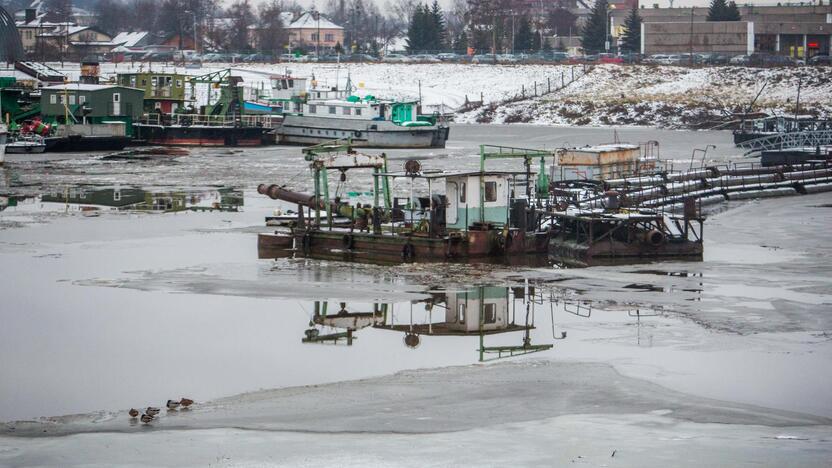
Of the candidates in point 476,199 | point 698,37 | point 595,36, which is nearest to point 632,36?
point 595,36

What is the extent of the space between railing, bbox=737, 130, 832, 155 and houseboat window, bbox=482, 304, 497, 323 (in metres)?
39.9

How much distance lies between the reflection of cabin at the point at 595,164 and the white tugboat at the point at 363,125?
20.8 metres

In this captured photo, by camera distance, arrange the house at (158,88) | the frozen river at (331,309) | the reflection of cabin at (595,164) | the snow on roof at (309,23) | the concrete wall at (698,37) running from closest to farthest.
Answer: the frozen river at (331,309)
the reflection of cabin at (595,164)
the house at (158,88)
the concrete wall at (698,37)
the snow on roof at (309,23)

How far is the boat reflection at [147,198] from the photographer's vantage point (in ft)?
138

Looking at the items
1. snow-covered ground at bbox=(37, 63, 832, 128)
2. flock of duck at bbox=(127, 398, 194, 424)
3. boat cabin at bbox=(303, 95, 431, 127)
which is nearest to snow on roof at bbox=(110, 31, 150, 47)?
snow-covered ground at bbox=(37, 63, 832, 128)

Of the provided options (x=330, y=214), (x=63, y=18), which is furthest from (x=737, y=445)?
(x=63, y=18)

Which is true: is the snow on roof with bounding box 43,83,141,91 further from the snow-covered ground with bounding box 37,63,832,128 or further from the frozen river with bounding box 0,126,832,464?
the frozen river with bounding box 0,126,832,464

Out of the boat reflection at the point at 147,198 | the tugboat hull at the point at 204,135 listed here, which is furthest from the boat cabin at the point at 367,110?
the boat reflection at the point at 147,198

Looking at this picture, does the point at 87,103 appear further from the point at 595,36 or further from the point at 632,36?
the point at 595,36

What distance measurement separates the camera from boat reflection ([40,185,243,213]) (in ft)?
138

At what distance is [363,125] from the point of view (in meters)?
68.7

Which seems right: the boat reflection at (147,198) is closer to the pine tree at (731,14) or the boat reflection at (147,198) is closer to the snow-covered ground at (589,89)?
the snow-covered ground at (589,89)

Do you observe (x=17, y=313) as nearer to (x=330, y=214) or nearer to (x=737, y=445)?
(x=330, y=214)

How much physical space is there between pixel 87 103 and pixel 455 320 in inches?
2023
